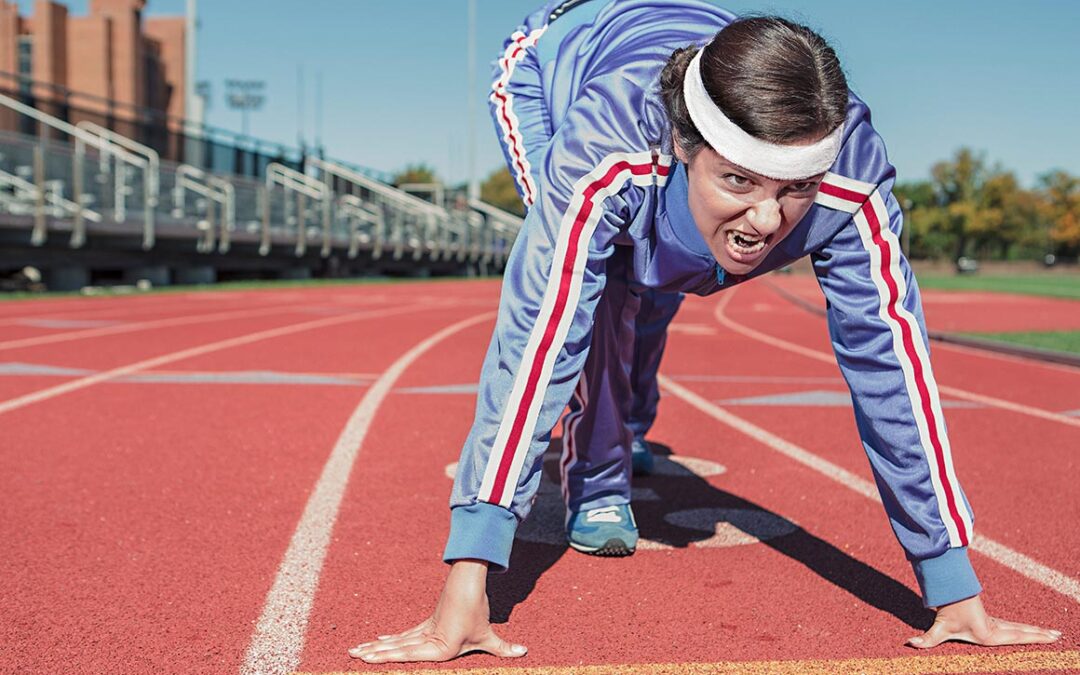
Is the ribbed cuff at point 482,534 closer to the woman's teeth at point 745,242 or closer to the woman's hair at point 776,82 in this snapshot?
the woman's teeth at point 745,242

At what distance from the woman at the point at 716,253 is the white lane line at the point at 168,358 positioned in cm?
466

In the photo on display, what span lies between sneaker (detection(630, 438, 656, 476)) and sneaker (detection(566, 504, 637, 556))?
1073 mm

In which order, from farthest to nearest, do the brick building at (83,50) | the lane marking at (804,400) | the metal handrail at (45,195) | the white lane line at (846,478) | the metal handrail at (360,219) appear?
1. the brick building at (83,50)
2. the metal handrail at (360,219)
3. the metal handrail at (45,195)
4. the lane marking at (804,400)
5. the white lane line at (846,478)

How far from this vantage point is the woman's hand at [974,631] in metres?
2.66

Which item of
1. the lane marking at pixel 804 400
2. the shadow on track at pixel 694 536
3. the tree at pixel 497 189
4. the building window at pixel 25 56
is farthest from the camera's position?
the tree at pixel 497 189

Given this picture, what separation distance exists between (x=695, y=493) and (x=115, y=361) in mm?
5969

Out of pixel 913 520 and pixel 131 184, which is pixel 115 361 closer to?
pixel 913 520

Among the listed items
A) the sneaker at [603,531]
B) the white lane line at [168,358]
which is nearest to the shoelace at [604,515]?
the sneaker at [603,531]

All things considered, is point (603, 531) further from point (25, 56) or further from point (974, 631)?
point (25, 56)

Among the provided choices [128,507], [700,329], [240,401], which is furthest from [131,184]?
[128,507]

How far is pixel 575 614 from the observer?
2914 millimetres

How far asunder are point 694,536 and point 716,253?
5.03ft

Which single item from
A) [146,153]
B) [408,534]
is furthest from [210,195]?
[408,534]

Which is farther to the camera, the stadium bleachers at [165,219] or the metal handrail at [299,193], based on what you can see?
the metal handrail at [299,193]
